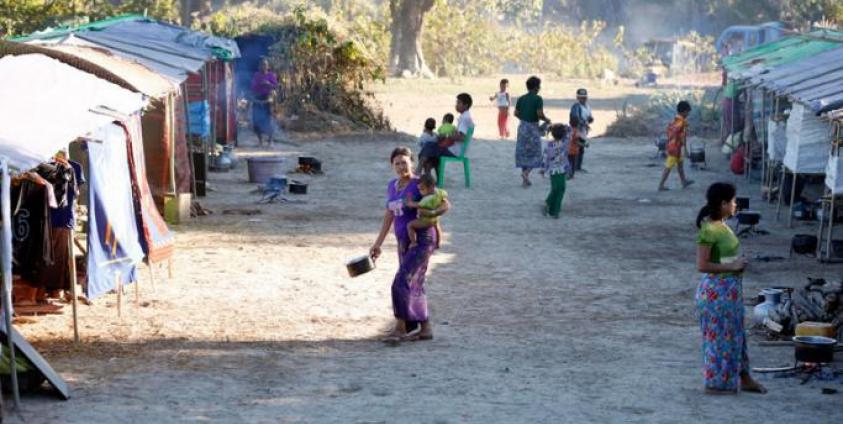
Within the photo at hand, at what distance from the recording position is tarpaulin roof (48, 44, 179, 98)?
41.5 ft

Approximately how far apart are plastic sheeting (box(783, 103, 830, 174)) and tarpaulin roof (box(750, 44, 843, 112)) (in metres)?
0.32

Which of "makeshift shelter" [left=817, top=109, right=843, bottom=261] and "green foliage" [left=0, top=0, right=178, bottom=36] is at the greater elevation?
"green foliage" [left=0, top=0, right=178, bottom=36]

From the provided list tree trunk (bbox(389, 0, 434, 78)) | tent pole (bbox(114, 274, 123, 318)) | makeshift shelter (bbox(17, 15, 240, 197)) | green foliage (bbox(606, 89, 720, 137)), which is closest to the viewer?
tent pole (bbox(114, 274, 123, 318))

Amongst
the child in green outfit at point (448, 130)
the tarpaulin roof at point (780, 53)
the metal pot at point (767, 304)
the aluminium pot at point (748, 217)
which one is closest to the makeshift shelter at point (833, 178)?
the aluminium pot at point (748, 217)

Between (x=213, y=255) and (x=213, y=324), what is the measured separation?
3.40 metres

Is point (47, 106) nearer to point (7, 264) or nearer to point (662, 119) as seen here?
point (7, 264)

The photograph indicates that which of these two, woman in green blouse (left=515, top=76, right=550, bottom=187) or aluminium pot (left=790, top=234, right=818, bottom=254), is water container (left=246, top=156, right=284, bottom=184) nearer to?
woman in green blouse (left=515, top=76, right=550, bottom=187)

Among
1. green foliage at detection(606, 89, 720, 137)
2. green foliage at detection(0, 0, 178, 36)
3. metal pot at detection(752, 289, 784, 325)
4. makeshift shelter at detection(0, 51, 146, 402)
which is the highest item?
green foliage at detection(0, 0, 178, 36)

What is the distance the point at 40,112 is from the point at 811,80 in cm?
1065

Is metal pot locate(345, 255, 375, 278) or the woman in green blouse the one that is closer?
metal pot locate(345, 255, 375, 278)

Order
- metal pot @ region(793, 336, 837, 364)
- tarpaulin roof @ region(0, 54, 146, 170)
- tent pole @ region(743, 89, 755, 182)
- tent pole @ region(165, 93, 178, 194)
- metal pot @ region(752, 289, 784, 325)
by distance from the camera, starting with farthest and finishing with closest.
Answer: tent pole @ region(743, 89, 755, 182), tent pole @ region(165, 93, 178, 194), metal pot @ region(752, 289, 784, 325), metal pot @ region(793, 336, 837, 364), tarpaulin roof @ region(0, 54, 146, 170)

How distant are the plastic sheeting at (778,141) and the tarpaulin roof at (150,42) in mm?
7446

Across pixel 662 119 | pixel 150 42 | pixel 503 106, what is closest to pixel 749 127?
pixel 503 106

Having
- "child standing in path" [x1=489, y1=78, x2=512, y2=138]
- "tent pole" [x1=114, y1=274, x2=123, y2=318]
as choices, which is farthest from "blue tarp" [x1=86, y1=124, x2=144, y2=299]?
"child standing in path" [x1=489, y1=78, x2=512, y2=138]
